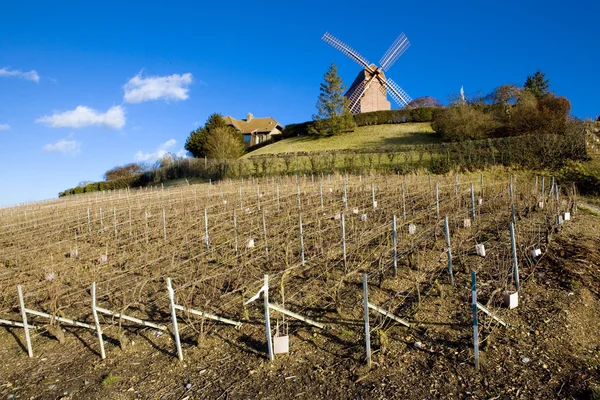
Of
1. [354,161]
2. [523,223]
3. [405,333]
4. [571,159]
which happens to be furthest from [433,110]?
[405,333]

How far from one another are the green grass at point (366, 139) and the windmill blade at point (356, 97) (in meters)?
4.06

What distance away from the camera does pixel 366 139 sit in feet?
107

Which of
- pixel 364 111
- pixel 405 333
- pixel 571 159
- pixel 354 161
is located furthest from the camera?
pixel 364 111

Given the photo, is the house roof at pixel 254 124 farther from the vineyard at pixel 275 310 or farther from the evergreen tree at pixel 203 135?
the vineyard at pixel 275 310

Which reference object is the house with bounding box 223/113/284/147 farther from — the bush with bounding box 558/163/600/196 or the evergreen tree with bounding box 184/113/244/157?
the bush with bounding box 558/163/600/196

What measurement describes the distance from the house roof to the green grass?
34.2ft

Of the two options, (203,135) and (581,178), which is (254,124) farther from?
(581,178)

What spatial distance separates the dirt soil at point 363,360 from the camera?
3.35 meters

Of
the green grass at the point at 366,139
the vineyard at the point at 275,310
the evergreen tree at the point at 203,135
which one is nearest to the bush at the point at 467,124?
the green grass at the point at 366,139

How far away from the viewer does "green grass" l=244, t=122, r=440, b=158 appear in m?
30.6

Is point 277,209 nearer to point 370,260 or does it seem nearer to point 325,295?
point 370,260

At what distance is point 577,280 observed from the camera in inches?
201

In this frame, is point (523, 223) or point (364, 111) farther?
point (364, 111)

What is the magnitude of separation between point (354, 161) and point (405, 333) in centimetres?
1801
